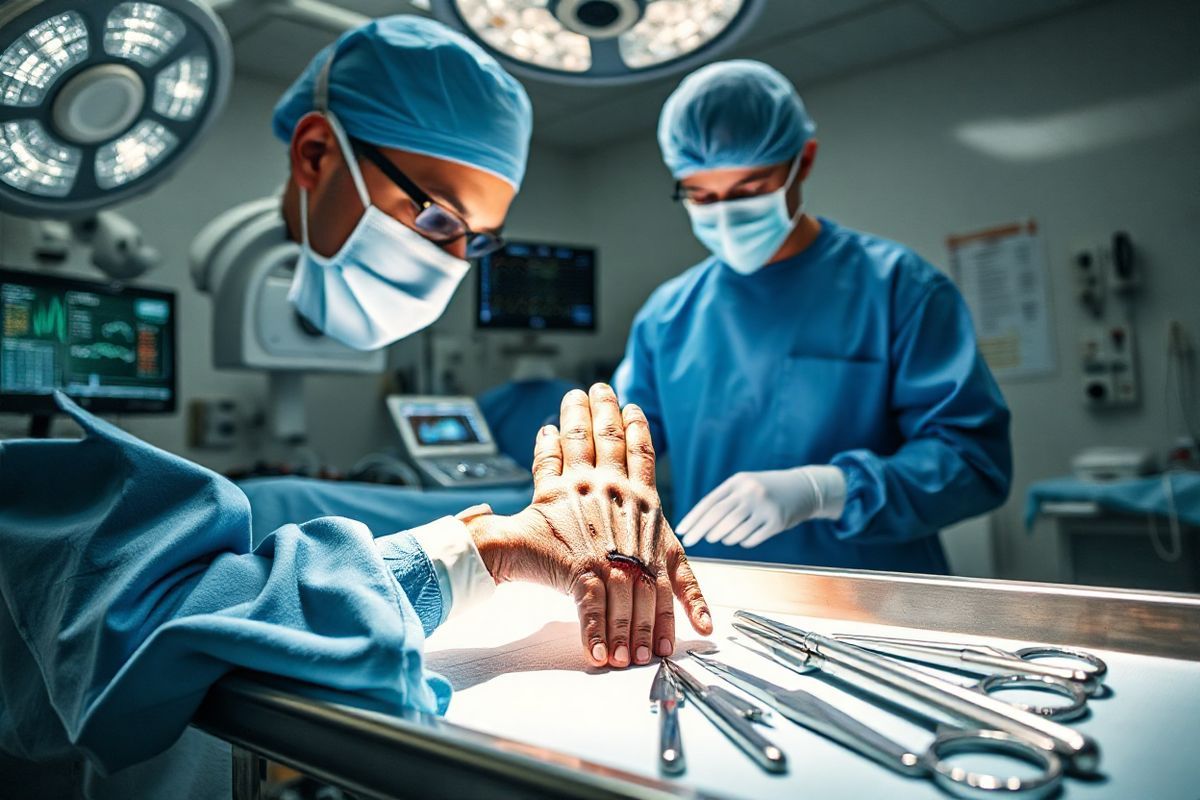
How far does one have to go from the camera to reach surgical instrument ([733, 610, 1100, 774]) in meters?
0.44

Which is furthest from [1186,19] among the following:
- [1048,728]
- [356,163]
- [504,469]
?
[1048,728]

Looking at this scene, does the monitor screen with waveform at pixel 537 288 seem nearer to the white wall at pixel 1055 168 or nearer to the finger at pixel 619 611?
the white wall at pixel 1055 168

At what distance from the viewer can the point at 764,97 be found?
1.63 meters

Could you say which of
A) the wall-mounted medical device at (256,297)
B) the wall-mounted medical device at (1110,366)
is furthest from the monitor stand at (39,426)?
the wall-mounted medical device at (1110,366)

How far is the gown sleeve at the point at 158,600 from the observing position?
1.71 feet

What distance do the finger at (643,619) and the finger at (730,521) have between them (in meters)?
0.61

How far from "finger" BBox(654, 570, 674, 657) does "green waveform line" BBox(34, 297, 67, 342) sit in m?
2.06

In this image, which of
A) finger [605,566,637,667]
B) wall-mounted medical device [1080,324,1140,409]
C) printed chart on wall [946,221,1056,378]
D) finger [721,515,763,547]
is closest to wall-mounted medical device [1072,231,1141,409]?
wall-mounted medical device [1080,324,1140,409]

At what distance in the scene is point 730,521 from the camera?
4.29 ft

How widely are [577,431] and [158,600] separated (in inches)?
15.6

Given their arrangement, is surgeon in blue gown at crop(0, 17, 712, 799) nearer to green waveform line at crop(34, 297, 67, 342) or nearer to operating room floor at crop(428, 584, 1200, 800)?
operating room floor at crop(428, 584, 1200, 800)

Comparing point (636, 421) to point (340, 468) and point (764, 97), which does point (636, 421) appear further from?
point (340, 468)

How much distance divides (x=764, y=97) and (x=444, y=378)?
2395 mm

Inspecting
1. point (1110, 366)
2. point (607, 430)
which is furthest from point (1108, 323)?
point (607, 430)
